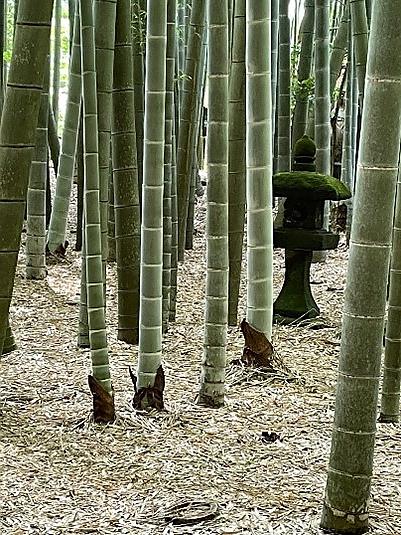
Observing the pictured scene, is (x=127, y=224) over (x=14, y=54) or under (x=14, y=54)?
under

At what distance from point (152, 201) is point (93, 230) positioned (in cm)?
24

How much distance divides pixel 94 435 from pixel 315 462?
742 millimetres

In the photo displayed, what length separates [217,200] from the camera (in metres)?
3.00

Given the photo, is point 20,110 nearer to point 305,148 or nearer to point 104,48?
point 104,48

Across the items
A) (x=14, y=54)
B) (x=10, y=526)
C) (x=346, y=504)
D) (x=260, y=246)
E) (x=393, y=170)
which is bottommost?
(x=10, y=526)

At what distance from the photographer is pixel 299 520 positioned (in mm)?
2209

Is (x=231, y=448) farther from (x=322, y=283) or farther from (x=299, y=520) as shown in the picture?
(x=322, y=283)

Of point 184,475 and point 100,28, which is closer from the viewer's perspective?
point 184,475

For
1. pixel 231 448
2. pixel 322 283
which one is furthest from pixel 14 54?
pixel 322 283

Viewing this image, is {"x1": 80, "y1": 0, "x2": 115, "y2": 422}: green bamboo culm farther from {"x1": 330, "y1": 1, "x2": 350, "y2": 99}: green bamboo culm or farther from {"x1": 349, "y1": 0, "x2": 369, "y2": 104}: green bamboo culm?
{"x1": 330, "y1": 1, "x2": 350, "y2": 99}: green bamboo culm

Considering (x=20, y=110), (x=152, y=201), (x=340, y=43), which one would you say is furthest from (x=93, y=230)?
(x=340, y=43)

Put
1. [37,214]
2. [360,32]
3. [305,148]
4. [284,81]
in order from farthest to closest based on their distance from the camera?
[284,81] < [37,214] < [305,148] < [360,32]

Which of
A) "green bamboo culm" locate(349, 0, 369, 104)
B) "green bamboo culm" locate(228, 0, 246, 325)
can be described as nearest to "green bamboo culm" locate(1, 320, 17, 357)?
"green bamboo culm" locate(228, 0, 246, 325)

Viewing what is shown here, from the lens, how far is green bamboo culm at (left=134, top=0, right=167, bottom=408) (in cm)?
285
